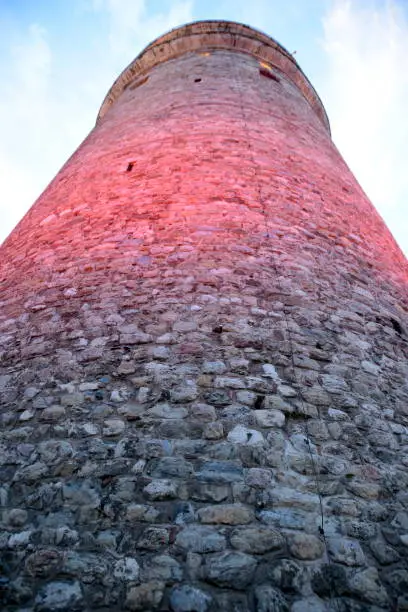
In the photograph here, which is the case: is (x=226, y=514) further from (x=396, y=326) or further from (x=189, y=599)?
(x=396, y=326)

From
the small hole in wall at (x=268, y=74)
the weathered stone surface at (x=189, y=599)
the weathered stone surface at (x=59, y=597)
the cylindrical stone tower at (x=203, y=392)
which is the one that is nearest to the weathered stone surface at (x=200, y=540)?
the cylindrical stone tower at (x=203, y=392)

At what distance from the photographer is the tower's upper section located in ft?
28.0

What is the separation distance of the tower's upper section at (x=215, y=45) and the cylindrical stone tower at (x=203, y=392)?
504 cm

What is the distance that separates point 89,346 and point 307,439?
1.54 m

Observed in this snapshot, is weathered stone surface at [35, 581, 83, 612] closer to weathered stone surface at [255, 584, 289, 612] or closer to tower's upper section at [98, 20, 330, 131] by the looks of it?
weathered stone surface at [255, 584, 289, 612]

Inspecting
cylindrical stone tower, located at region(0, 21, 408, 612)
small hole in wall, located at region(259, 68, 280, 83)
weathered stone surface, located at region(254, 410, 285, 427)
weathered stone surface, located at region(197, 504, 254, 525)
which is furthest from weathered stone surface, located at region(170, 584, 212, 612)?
small hole in wall, located at region(259, 68, 280, 83)

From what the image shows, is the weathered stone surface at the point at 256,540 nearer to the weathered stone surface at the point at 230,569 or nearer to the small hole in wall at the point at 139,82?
the weathered stone surface at the point at 230,569

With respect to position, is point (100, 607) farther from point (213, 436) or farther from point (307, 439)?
point (307, 439)

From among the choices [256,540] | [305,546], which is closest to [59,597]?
[256,540]

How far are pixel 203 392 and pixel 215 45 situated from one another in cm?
860

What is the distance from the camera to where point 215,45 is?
335 inches

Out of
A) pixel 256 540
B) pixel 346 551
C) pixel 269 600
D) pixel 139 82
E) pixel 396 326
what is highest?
pixel 139 82

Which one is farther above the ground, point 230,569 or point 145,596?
point 230,569

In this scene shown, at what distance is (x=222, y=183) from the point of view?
4172mm
